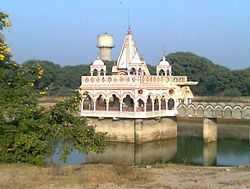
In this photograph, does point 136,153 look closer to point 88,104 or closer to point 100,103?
point 100,103

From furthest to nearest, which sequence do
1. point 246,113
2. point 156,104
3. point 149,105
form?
point 156,104 → point 149,105 → point 246,113

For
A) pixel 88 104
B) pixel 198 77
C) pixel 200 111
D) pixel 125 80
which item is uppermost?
pixel 198 77

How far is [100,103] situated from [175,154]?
763 cm

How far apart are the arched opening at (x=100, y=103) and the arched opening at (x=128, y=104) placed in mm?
1465

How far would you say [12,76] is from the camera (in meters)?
16.8

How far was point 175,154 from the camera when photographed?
32.0 m

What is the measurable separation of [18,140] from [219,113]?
21.1m

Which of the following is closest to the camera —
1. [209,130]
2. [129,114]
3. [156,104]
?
[129,114]

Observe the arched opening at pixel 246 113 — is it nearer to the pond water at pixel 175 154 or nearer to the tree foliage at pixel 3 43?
the pond water at pixel 175 154

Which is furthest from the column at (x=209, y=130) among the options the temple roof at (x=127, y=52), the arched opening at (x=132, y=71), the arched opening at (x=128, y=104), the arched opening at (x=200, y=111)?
the temple roof at (x=127, y=52)

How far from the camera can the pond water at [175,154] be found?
1133 inches

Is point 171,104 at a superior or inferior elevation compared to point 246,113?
superior

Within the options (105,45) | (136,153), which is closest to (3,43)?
(136,153)

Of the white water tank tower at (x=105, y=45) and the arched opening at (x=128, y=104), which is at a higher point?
the white water tank tower at (x=105, y=45)
